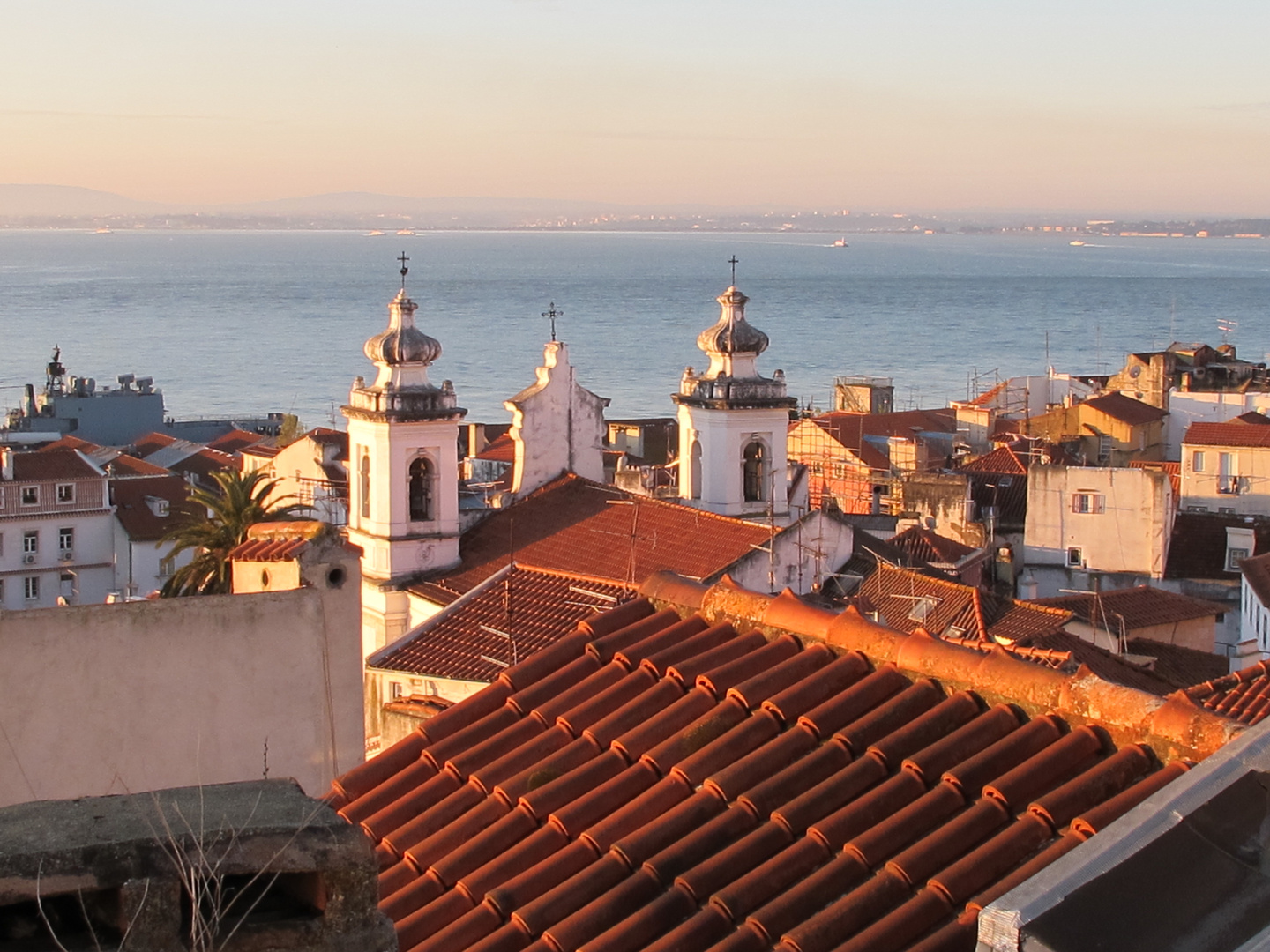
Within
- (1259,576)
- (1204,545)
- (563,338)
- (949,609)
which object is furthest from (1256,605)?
(563,338)

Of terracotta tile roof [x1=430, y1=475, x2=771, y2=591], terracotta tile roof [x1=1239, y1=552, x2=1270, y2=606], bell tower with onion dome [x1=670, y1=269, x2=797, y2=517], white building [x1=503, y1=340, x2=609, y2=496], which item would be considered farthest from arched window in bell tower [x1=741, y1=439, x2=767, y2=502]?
terracotta tile roof [x1=1239, y1=552, x2=1270, y2=606]

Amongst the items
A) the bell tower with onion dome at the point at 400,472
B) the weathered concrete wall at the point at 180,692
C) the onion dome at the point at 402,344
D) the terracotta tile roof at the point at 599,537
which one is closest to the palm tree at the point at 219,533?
the bell tower with onion dome at the point at 400,472

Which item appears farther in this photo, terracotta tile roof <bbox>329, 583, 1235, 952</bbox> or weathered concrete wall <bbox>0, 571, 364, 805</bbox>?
weathered concrete wall <bbox>0, 571, 364, 805</bbox>

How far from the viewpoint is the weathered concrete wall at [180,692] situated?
7.42 metres

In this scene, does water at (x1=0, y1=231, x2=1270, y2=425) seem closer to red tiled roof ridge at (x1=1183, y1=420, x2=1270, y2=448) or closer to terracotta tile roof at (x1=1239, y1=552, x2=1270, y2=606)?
red tiled roof ridge at (x1=1183, y1=420, x2=1270, y2=448)

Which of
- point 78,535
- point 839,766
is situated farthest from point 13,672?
point 78,535

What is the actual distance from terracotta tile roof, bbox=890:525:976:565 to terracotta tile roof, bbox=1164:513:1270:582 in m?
4.22

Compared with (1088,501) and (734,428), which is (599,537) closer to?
(734,428)

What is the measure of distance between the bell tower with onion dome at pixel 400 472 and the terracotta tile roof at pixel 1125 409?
28756 mm

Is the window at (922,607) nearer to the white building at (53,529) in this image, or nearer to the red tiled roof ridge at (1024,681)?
the red tiled roof ridge at (1024,681)

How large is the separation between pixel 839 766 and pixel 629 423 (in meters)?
52.6

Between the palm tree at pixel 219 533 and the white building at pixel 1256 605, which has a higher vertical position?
the palm tree at pixel 219 533

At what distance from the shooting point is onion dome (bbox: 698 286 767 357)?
2602 centimetres

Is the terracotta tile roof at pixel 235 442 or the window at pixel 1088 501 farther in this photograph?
the terracotta tile roof at pixel 235 442
